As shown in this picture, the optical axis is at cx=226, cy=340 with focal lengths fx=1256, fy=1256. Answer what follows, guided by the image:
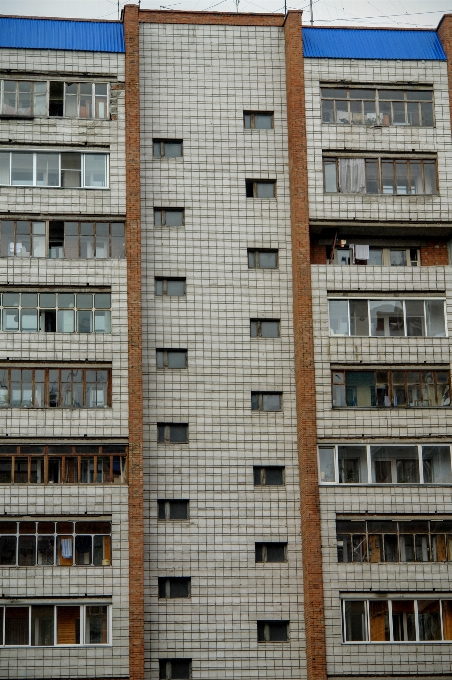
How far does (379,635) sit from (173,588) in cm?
807

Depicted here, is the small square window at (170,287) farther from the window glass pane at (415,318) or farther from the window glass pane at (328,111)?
the window glass pane at (415,318)

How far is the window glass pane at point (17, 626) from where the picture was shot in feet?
154

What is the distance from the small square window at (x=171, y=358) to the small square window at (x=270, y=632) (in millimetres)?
10677

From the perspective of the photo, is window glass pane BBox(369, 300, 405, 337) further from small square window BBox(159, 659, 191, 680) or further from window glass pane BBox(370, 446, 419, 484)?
small square window BBox(159, 659, 191, 680)

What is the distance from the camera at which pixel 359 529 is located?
4888 cm

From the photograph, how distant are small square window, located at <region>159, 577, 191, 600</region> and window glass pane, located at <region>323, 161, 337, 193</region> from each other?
1693 centimetres

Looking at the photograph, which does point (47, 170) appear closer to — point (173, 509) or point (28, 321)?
point (28, 321)

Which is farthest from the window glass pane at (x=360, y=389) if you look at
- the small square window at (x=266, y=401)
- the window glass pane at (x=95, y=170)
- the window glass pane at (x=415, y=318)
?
the window glass pane at (x=95, y=170)

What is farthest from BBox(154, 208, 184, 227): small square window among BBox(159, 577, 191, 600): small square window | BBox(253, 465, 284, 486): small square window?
BBox(159, 577, 191, 600): small square window

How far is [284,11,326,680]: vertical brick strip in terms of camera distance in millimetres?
47531

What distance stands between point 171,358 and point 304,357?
539 centimetres

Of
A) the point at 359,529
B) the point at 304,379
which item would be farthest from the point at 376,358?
the point at 359,529

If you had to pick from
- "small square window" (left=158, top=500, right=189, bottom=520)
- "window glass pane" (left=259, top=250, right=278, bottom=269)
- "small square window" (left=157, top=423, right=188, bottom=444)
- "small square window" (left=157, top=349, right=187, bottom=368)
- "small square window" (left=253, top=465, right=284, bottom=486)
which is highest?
"window glass pane" (left=259, top=250, right=278, bottom=269)

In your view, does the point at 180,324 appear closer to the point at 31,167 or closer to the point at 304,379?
the point at 304,379
